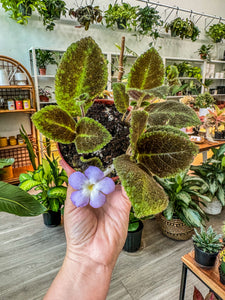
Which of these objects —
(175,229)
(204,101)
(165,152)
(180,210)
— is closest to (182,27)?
(204,101)

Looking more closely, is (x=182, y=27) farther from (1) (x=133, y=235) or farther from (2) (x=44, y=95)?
(1) (x=133, y=235)

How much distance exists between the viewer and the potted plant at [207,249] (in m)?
1.22

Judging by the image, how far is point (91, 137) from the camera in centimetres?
31

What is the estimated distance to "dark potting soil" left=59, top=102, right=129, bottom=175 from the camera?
396mm

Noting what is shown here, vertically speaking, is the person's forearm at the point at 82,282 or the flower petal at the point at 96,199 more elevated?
the flower petal at the point at 96,199

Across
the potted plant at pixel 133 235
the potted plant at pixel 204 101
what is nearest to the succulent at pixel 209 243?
the potted plant at pixel 133 235

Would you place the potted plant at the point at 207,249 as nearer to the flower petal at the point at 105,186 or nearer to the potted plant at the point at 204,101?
the flower petal at the point at 105,186

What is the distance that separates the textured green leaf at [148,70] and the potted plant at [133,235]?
155 cm

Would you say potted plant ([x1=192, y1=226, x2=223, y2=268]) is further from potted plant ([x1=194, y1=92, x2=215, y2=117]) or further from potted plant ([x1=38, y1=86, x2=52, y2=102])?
potted plant ([x1=38, y1=86, x2=52, y2=102])

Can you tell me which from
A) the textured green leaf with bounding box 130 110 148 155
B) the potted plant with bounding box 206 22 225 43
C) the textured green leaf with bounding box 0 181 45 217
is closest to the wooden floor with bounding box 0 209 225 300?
the textured green leaf with bounding box 0 181 45 217

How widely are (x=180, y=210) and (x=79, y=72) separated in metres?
1.87

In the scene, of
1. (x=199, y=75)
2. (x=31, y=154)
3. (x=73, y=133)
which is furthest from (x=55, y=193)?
(x=199, y=75)

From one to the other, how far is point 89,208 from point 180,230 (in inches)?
67.1

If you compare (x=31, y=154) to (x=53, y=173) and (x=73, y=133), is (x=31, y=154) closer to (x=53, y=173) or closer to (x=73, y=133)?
(x=53, y=173)
